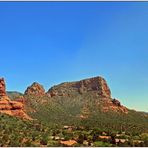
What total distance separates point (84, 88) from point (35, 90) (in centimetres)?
2103

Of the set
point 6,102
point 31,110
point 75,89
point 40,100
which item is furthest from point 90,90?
point 6,102

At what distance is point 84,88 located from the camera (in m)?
127

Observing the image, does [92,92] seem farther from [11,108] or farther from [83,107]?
[11,108]

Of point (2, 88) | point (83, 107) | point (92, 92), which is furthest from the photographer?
point (92, 92)

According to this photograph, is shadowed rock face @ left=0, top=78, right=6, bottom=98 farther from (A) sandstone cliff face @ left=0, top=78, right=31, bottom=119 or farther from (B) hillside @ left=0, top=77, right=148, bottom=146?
(A) sandstone cliff face @ left=0, top=78, right=31, bottom=119

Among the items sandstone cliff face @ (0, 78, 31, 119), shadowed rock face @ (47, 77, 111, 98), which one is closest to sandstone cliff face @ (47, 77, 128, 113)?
shadowed rock face @ (47, 77, 111, 98)

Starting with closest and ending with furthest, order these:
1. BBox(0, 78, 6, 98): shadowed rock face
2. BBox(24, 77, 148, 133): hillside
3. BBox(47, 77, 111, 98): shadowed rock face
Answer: BBox(0, 78, 6, 98): shadowed rock face → BBox(24, 77, 148, 133): hillside → BBox(47, 77, 111, 98): shadowed rock face

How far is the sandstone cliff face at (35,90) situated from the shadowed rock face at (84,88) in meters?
6.22

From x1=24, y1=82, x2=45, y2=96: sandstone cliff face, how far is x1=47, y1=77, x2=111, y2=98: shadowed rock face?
622cm

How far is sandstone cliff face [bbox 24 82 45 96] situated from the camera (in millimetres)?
109188

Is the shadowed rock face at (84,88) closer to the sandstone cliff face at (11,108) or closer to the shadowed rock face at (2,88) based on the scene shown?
the shadowed rock face at (2,88)

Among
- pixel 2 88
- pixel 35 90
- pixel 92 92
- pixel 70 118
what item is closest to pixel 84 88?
pixel 92 92

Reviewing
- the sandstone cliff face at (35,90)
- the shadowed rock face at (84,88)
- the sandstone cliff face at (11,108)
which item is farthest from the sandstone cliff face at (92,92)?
the sandstone cliff face at (11,108)

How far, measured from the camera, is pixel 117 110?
355 ft
